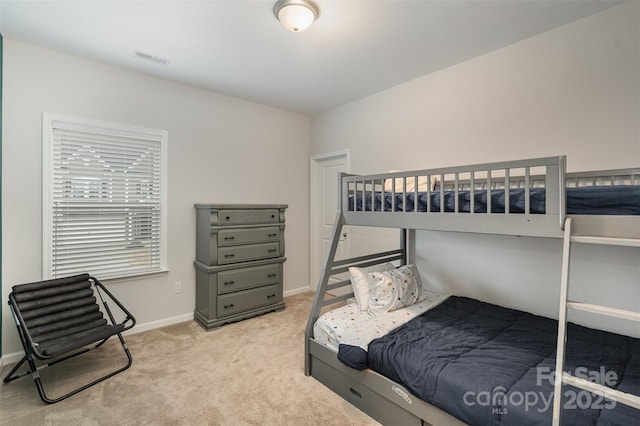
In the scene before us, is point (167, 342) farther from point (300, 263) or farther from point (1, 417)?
point (300, 263)

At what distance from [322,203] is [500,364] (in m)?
2.99

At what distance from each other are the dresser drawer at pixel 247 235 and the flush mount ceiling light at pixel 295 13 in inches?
79.5

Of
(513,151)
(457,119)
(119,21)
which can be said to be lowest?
(513,151)

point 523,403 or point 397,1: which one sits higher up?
point 397,1

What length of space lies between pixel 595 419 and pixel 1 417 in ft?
10.1

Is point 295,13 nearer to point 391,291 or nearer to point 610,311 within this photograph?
point 391,291

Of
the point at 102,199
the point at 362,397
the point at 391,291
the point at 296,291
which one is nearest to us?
the point at 362,397

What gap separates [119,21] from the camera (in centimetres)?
208

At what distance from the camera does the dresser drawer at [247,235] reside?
10.2 ft

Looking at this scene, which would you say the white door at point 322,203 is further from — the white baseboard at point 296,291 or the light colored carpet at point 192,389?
the light colored carpet at point 192,389

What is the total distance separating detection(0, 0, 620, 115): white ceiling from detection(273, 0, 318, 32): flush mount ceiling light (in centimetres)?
7

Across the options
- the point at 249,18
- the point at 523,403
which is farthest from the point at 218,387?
the point at 249,18

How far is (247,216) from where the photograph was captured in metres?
3.27

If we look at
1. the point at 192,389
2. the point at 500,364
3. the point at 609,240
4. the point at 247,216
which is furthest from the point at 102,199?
the point at 609,240
